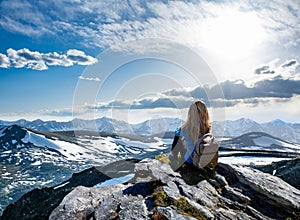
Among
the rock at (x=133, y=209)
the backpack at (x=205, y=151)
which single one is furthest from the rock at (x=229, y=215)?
the backpack at (x=205, y=151)

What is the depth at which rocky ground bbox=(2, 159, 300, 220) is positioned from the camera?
7.70 metres

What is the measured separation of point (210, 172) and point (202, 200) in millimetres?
2484

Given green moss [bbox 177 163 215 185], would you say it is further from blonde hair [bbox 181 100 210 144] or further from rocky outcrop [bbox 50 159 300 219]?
blonde hair [bbox 181 100 210 144]

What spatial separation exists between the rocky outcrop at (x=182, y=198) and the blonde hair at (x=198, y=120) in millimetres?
1992

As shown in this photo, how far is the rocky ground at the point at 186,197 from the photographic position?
25.3ft

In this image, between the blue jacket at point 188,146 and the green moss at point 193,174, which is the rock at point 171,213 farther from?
the blue jacket at point 188,146

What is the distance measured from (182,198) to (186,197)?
0.90ft

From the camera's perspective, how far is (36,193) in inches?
2008

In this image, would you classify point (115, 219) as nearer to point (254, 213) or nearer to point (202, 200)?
point (202, 200)

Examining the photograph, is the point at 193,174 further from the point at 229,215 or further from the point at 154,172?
the point at 229,215

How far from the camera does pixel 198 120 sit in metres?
11.1

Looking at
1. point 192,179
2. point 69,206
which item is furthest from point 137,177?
point 69,206

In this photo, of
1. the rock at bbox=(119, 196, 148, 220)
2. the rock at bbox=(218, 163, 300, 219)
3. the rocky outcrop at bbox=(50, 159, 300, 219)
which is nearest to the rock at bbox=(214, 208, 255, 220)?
the rocky outcrop at bbox=(50, 159, 300, 219)

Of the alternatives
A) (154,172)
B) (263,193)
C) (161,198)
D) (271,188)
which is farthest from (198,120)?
(161,198)
